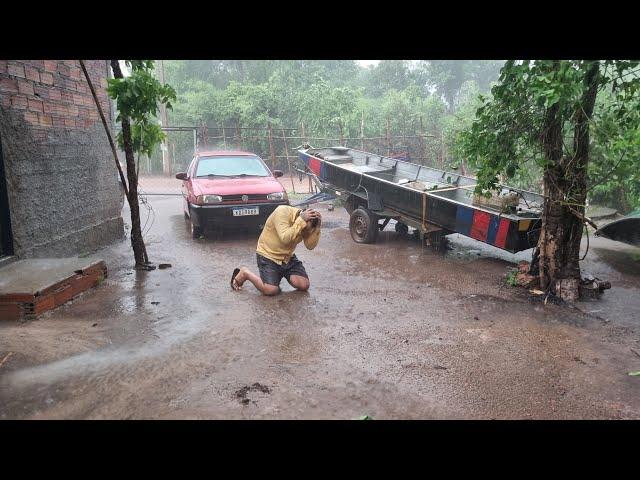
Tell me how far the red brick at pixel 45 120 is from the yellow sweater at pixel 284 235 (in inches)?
138

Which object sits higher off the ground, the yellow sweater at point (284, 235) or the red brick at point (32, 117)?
the red brick at point (32, 117)

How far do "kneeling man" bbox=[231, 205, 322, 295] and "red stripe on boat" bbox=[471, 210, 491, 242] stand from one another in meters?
2.63

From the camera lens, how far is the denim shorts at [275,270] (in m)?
6.02

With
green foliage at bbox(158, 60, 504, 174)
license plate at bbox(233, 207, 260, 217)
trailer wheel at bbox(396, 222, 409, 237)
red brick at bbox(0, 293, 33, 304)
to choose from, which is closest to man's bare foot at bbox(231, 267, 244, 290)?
red brick at bbox(0, 293, 33, 304)

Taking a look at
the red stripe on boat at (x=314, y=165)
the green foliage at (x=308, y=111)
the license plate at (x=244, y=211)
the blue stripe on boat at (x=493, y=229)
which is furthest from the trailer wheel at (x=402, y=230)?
the green foliage at (x=308, y=111)

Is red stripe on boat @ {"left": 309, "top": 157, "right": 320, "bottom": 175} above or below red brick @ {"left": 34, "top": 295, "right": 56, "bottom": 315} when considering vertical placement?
above

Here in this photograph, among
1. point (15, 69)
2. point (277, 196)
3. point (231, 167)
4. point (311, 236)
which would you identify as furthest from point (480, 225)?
point (15, 69)

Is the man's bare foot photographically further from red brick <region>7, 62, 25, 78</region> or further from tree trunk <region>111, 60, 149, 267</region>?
red brick <region>7, 62, 25, 78</region>

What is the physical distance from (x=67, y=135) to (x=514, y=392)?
22.9 feet

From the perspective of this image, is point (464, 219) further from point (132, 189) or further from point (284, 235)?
point (132, 189)

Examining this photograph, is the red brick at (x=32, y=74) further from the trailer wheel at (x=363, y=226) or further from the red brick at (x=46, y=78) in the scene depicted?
the trailer wheel at (x=363, y=226)

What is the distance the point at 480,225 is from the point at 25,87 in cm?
661

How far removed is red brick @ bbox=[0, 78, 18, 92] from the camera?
18.9ft

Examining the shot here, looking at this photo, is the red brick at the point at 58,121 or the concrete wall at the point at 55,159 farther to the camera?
the red brick at the point at 58,121
